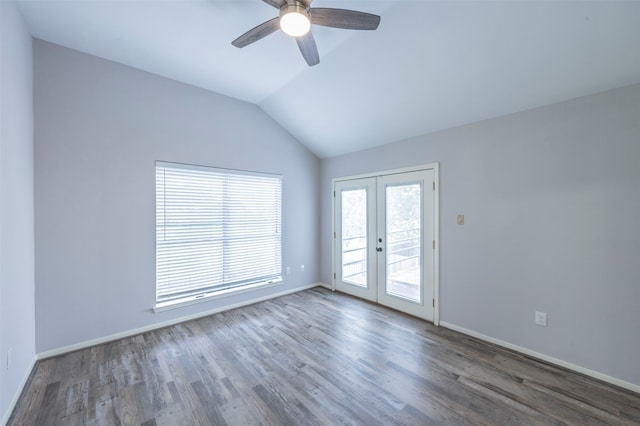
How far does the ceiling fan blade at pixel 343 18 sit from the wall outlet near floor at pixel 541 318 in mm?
3082

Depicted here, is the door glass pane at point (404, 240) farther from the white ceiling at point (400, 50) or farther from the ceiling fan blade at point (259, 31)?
A: the ceiling fan blade at point (259, 31)

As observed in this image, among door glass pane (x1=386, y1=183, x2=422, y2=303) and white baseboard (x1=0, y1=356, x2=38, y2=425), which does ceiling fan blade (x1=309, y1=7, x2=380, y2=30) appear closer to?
door glass pane (x1=386, y1=183, x2=422, y2=303)

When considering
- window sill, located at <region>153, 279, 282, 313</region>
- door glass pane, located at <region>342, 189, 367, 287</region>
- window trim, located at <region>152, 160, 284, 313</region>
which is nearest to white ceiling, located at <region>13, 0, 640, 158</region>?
window trim, located at <region>152, 160, 284, 313</region>

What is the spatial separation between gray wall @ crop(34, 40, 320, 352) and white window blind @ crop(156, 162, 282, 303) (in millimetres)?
150

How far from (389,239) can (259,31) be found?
10.1 feet

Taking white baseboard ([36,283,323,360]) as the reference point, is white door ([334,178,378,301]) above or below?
above

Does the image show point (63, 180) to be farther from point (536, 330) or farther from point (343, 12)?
point (536, 330)

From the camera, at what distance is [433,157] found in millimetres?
3439

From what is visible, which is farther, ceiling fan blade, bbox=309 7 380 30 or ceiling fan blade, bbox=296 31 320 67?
ceiling fan blade, bbox=296 31 320 67

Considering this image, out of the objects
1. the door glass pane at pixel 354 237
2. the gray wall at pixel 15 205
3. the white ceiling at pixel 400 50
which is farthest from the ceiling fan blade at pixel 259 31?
the door glass pane at pixel 354 237

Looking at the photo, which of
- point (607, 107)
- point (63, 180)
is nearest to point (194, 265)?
point (63, 180)

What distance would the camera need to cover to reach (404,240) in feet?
12.3

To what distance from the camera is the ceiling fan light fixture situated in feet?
5.73

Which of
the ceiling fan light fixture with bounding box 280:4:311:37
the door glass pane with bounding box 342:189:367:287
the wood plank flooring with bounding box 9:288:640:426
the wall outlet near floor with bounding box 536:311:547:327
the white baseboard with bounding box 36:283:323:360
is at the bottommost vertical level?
the wood plank flooring with bounding box 9:288:640:426
